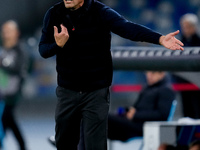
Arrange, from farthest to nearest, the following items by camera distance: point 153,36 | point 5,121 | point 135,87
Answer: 1. point 135,87
2. point 5,121
3. point 153,36

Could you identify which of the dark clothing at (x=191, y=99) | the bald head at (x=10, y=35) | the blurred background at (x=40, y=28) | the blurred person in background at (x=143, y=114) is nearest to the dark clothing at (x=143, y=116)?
the blurred person in background at (x=143, y=114)

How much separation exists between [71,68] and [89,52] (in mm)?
147

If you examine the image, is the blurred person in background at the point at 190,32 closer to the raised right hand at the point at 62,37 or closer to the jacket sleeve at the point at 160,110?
the jacket sleeve at the point at 160,110

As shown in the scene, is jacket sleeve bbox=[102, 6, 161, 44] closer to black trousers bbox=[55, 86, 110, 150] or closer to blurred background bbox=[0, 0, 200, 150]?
black trousers bbox=[55, 86, 110, 150]

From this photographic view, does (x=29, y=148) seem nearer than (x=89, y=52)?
No

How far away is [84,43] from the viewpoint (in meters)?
3.17

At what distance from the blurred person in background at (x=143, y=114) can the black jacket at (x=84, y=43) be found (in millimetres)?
1624

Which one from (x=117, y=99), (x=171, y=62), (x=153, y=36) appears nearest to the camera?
(x=153, y=36)

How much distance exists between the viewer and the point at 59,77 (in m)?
3.30

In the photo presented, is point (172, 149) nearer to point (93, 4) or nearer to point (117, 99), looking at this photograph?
point (93, 4)

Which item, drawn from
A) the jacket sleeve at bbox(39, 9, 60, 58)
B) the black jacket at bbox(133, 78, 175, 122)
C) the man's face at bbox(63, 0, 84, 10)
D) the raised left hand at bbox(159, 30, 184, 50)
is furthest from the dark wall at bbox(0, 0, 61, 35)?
the raised left hand at bbox(159, 30, 184, 50)

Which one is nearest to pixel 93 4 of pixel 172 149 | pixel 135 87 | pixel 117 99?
pixel 172 149

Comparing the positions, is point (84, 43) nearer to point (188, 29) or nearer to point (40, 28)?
point (188, 29)

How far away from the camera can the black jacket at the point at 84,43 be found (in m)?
3.17
